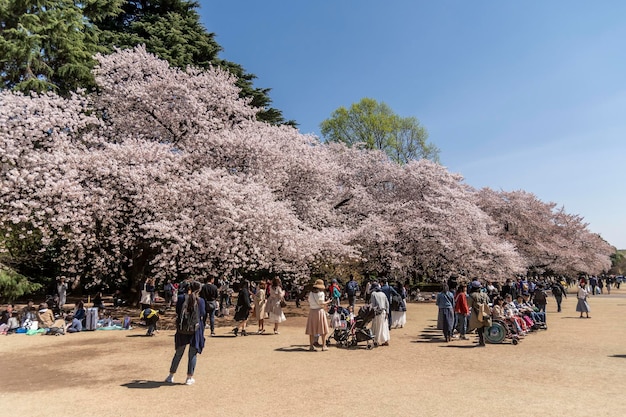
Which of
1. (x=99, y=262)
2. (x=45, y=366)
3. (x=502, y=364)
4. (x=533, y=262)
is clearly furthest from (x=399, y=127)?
(x=45, y=366)

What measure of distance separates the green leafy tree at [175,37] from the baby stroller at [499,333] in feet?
68.7

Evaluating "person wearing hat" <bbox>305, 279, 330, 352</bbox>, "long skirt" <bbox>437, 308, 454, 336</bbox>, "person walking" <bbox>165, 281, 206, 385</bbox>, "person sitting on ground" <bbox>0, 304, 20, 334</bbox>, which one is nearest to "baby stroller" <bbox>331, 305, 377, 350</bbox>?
"person wearing hat" <bbox>305, 279, 330, 352</bbox>

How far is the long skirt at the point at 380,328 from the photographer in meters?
11.3

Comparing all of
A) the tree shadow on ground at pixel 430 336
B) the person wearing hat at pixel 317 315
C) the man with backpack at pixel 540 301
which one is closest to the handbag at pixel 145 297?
the person wearing hat at pixel 317 315

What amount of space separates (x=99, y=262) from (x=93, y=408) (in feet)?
38.6

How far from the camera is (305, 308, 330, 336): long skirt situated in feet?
34.9

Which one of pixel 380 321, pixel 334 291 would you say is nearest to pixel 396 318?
pixel 334 291

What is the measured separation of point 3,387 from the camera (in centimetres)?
743

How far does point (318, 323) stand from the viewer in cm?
1067

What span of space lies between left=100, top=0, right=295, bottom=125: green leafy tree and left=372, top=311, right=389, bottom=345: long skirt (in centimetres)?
1987

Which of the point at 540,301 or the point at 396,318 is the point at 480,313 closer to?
the point at 396,318

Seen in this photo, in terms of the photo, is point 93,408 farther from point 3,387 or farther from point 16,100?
point 16,100

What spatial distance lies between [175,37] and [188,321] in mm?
28209

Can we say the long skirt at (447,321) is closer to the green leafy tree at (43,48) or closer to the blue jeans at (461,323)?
the blue jeans at (461,323)
